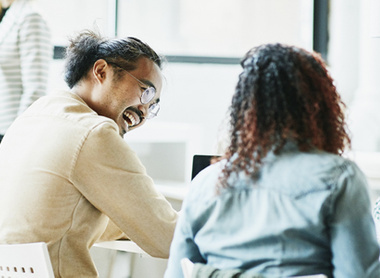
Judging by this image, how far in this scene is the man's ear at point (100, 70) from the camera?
1676 mm

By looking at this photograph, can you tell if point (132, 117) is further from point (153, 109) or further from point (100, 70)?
point (100, 70)

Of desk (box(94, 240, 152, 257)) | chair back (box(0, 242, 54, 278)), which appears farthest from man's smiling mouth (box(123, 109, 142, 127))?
chair back (box(0, 242, 54, 278))

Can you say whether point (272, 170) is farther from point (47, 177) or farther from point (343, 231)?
point (47, 177)

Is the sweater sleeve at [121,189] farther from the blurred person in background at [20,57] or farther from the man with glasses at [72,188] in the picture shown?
the blurred person in background at [20,57]

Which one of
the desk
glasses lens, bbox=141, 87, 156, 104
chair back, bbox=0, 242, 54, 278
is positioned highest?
glasses lens, bbox=141, 87, 156, 104

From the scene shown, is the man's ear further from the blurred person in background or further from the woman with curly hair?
the blurred person in background

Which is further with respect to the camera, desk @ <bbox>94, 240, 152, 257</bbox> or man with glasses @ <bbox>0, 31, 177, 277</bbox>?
desk @ <bbox>94, 240, 152, 257</bbox>

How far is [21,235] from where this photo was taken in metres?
1.44

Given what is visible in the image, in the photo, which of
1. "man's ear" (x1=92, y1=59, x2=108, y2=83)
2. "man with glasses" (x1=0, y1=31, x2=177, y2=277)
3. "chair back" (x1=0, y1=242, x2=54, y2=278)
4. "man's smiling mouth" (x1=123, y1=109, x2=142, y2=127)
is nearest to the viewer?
"chair back" (x1=0, y1=242, x2=54, y2=278)

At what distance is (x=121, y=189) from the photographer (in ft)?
4.79

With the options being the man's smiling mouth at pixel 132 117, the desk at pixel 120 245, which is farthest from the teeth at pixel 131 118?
the desk at pixel 120 245

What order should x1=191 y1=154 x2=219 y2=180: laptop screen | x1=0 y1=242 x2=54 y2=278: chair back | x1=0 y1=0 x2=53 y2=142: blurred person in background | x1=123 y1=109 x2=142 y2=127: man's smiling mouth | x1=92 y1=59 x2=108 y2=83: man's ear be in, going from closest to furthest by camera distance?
x1=0 y1=242 x2=54 y2=278: chair back → x1=92 y1=59 x2=108 y2=83: man's ear → x1=123 y1=109 x2=142 y2=127: man's smiling mouth → x1=191 y1=154 x2=219 y2=180: laptop screen → x1=0 y1=0 x2=53 y2=142: blurred person in background

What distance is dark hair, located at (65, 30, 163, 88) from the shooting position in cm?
169

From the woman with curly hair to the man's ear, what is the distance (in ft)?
2.15
